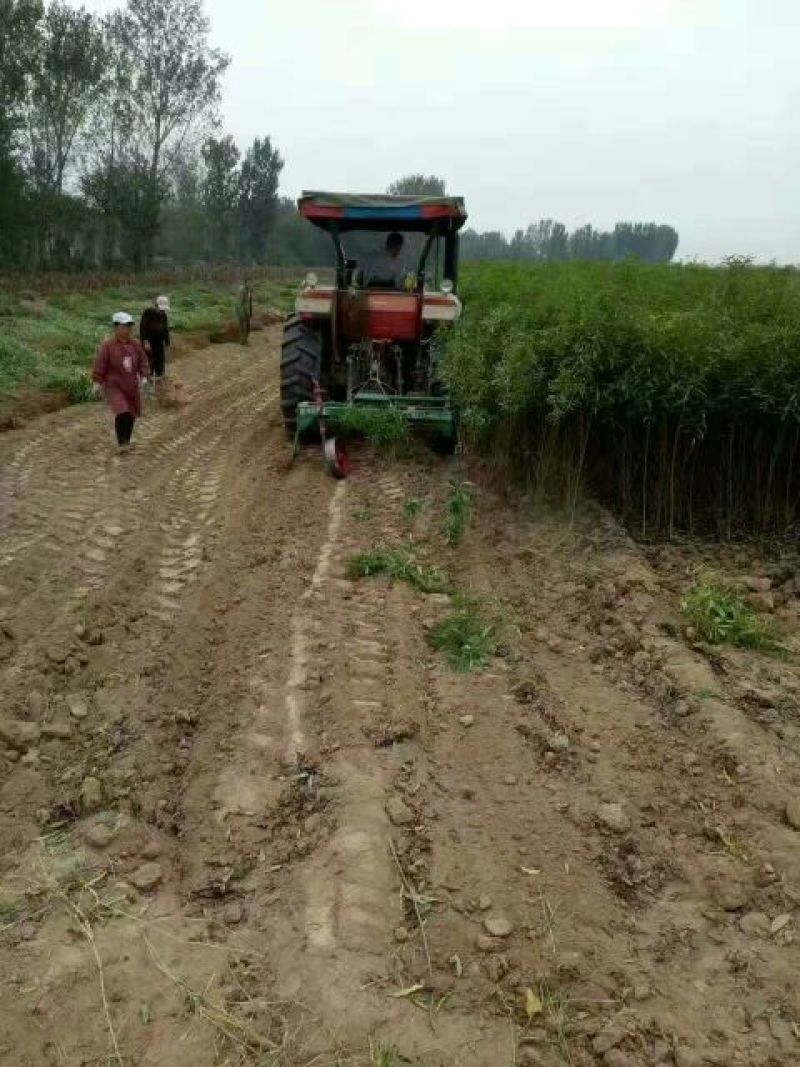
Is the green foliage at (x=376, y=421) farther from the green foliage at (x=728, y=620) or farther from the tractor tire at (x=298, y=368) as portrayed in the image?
the green foliage at (x=728, y=620)

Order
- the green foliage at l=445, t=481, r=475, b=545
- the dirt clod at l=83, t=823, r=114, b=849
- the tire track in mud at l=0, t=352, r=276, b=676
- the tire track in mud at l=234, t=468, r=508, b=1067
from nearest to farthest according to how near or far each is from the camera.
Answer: the tire track in mud at l=234, t=468, r=508, b=1067
the dirt clod at l=83, t=823, r=114, b=849
the tire track in mud at l=0, t=352, r=276, b=676
the green foliage at l=445, t=481, r=475, b=545

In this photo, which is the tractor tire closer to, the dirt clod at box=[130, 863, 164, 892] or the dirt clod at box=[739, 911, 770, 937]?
the dirt clod at box=[130, 863, 164, 892]

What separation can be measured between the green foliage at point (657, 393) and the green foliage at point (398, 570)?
1183mm

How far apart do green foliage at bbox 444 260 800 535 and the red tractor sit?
1.20 metres

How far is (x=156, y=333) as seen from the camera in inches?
394

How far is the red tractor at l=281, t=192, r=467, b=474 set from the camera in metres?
7.18

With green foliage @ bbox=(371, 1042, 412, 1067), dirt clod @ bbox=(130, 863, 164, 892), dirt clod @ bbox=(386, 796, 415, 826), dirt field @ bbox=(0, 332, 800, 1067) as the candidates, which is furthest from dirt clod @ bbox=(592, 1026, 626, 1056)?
dirt clod @ bbox=(130, 863, 164, 892)

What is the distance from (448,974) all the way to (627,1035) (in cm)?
48

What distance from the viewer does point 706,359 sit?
4.80 m

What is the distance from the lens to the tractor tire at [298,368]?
296 inches

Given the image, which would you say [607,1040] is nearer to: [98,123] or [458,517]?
[458,517]

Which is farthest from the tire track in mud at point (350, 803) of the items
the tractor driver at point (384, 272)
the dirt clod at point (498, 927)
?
the tractor driver at point (384, 272)

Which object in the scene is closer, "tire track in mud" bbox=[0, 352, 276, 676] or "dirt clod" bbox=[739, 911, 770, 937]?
"dirt clod" bbox=[739, 911, 770, 937]

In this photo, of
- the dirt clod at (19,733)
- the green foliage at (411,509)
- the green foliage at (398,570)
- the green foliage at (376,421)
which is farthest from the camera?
the green foliage at (376,421)
